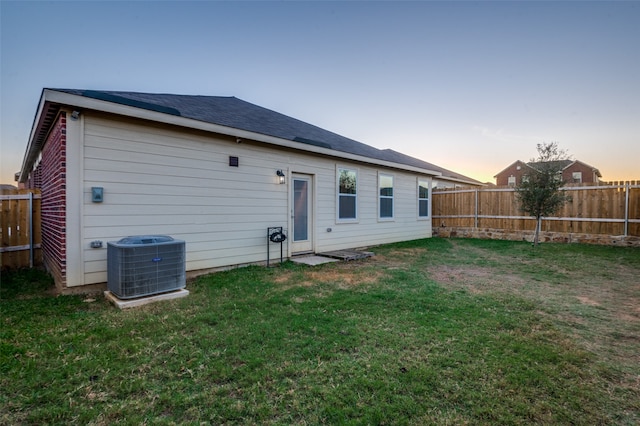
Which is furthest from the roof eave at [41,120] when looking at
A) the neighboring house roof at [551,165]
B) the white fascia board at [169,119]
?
the neighboring house roof at [551,165]

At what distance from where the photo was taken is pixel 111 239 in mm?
4430

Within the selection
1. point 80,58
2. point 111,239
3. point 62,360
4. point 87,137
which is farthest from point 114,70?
point 62,360

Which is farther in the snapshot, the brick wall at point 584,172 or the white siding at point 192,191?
the brick wall at point 584,172

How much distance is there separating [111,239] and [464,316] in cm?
507

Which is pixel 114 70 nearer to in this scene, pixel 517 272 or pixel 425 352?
pixel 425 352

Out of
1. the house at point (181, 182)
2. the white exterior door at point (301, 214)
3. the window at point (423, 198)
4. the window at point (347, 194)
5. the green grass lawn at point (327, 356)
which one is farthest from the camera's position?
the window at point (423, 198)

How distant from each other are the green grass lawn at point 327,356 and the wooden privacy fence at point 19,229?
5.60 ft

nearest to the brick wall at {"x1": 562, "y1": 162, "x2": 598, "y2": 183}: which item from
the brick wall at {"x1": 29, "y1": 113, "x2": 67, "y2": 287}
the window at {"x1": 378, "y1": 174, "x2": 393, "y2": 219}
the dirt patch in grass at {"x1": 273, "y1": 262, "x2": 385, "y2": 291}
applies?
the window at {"x1": 378, "y1": 174, "x2": 393, "y2": 219}

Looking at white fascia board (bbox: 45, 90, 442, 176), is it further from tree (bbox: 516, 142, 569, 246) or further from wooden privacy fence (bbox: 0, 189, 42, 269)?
tree (bbox: 516, 142, 569, 246)

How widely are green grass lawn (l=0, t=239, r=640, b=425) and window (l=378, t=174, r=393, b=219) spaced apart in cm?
532

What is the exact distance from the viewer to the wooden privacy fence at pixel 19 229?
239 inches

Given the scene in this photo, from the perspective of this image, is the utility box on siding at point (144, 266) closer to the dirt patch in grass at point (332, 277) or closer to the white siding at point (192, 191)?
the white siding at point (192, 191)

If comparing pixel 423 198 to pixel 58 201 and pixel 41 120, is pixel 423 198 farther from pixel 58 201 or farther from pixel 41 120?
pixel 41 120

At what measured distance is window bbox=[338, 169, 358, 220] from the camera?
27.8ft
